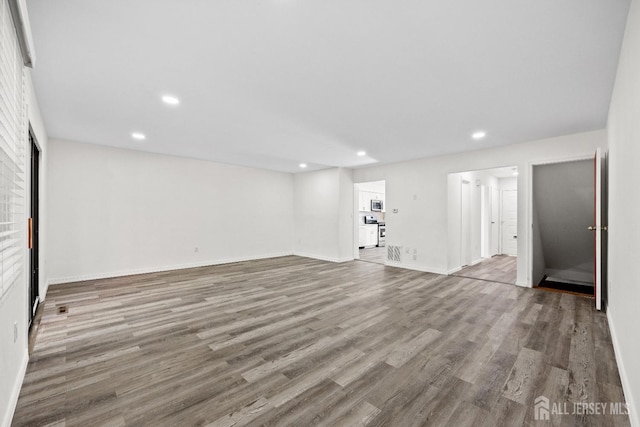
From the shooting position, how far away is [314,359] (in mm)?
2275

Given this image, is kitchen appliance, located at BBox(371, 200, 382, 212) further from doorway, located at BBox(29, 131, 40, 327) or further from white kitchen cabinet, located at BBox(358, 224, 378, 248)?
doorway, located at BBox(29, 131, 40, 327)

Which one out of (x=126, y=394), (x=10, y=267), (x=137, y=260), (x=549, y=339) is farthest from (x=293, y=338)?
(x=137, y=260)

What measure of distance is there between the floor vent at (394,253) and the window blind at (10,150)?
587 cm

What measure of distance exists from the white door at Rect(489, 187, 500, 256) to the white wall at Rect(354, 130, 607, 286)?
311 cm

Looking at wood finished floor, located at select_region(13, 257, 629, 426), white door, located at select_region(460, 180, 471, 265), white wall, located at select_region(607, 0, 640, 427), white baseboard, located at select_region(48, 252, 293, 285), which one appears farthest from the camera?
white door, located at select_region(460, 180, 471, 265)

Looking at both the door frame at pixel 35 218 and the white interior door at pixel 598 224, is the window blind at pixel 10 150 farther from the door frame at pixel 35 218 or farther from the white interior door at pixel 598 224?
the white interior door at pixel 598 224

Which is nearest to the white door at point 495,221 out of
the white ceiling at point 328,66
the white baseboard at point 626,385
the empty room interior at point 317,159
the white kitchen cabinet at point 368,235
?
the empty room interior at point 317,159

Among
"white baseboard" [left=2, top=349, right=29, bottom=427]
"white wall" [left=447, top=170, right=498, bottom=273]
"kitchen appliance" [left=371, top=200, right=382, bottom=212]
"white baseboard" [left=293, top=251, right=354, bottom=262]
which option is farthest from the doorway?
"kitchen appliance" [left=371, top=200, right=382, bottom=212]

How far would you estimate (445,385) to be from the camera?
1.93m

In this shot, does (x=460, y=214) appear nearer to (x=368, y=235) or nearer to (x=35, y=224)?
(x=368, y=235)

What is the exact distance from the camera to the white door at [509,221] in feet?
25.3

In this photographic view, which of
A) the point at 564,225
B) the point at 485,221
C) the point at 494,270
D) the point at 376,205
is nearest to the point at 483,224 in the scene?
the point at 485,221

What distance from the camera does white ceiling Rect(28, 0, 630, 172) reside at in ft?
5.64

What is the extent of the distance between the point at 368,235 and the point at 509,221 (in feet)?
14.1
